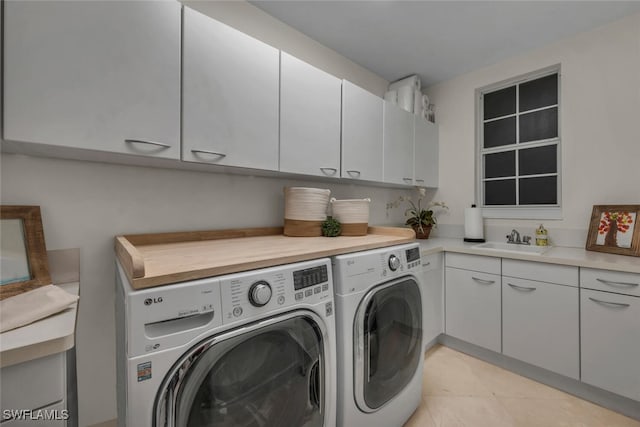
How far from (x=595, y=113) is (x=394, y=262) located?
6.89ft

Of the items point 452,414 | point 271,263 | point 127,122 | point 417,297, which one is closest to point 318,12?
point 127,122

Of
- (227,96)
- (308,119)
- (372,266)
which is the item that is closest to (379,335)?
(372,266)

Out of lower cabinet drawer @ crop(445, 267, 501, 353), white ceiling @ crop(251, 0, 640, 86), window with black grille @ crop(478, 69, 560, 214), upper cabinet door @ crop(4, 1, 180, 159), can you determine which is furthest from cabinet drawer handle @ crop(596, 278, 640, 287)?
upper cabinet door @ crop(4, 1, 180, 159)

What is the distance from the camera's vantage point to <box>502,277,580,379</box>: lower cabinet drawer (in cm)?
165

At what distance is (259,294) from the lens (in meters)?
0.86

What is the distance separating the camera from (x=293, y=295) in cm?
96

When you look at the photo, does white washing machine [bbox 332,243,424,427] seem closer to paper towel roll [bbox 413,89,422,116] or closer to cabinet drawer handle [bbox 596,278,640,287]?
cabinet drawer handle [bbox 596,278,640,287]

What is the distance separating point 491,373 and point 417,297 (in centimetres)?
106

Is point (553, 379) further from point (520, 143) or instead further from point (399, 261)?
point (520, 143)

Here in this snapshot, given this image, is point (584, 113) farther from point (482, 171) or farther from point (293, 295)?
point (293, 295)

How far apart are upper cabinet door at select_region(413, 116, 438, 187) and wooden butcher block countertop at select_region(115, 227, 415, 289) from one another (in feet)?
3.67

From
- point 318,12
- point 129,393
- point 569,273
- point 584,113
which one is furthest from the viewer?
point 584,113

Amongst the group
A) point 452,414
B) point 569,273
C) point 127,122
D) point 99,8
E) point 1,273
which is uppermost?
point 99,8

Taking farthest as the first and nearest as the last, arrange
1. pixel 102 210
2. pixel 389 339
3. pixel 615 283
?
pixel 615 283 < pixel 389 339 < pixel 102 210
